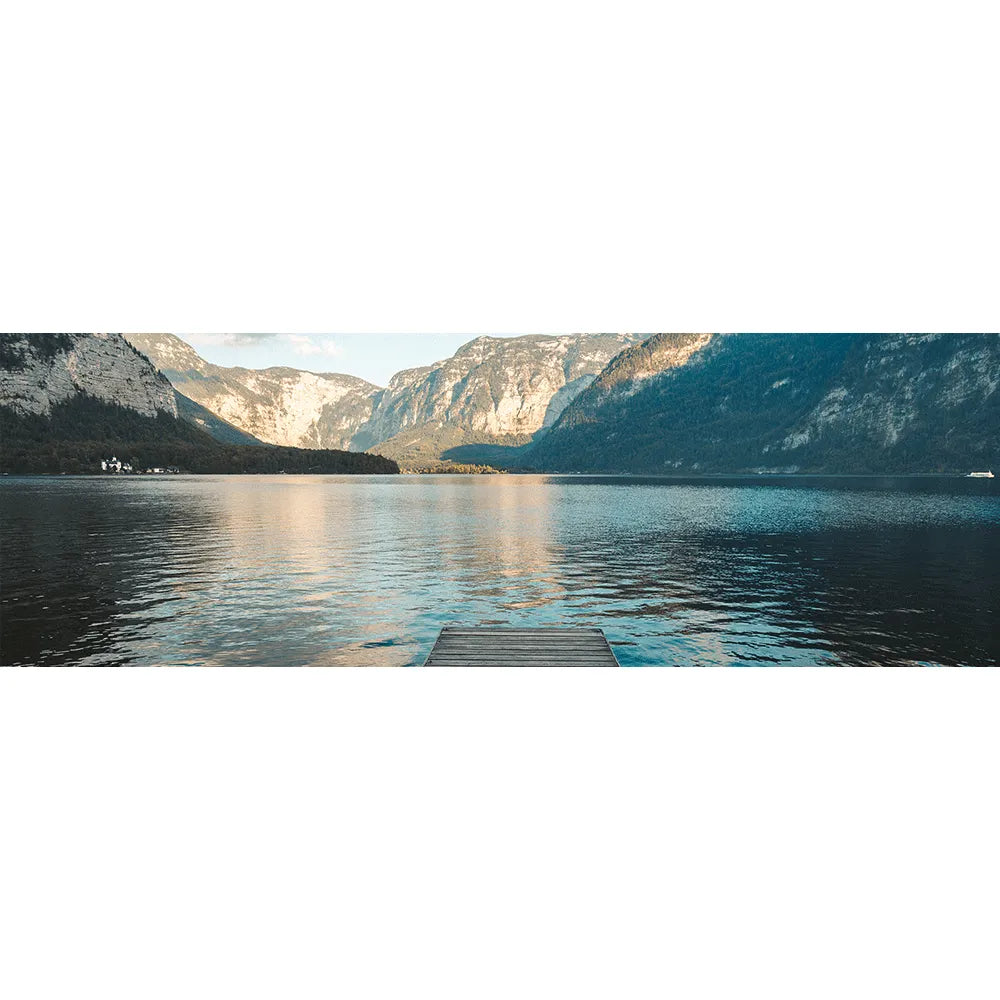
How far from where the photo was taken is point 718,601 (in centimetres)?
2208

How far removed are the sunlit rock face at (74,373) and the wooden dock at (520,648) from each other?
16.7 meters

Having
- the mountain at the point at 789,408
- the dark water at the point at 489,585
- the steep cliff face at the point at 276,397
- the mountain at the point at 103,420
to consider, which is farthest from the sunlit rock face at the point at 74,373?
the mountain at the point at 789,408

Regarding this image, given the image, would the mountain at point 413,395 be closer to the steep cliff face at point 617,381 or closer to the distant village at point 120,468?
the steep cliff face at point 617,381

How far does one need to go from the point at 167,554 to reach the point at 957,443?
139ft

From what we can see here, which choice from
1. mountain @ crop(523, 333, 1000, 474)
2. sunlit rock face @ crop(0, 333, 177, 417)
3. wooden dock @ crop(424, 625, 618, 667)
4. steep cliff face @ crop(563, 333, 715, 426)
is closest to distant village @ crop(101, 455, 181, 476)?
sunlit rock face @ crop(0, 333, 177, 417)

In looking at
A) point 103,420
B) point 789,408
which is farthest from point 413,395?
point 789,408

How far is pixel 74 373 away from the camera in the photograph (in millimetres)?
34781

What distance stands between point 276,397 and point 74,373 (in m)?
13.6

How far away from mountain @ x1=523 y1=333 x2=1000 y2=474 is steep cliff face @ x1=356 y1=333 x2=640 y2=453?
5.45 metres
